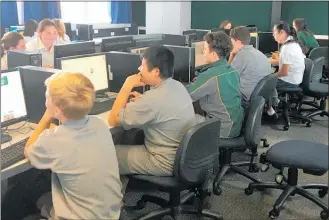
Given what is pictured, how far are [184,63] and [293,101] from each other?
190cm

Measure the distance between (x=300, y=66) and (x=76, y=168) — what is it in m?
3.32

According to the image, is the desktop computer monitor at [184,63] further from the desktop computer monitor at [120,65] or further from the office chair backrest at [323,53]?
the office chair backrest at [323,53]

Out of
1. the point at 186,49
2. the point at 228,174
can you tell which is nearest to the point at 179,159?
the point at 228,174

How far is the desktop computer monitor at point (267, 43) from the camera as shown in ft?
18.8

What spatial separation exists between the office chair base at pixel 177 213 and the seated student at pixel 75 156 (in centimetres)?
73

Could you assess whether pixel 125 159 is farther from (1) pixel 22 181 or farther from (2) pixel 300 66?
(2) pixel 300 66

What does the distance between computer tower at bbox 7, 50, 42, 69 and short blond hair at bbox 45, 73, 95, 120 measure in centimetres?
104

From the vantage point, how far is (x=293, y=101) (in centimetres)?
489

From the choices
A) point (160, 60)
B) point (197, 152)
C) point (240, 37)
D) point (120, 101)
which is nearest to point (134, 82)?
point (120, 101)

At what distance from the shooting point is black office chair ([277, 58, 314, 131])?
4.40 meters

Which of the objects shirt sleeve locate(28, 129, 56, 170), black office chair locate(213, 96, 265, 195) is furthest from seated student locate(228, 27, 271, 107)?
shirt sleeve locate(28, 129, 56, 170)

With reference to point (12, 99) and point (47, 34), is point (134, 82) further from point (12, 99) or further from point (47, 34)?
point (47, 34)

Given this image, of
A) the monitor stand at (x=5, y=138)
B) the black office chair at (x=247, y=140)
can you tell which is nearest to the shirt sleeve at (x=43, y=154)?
the monitor stand at (x=5, y=138)

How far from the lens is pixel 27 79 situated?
2.21 m
